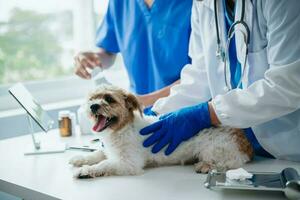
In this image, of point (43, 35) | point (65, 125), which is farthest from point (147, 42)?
point (43, 35)

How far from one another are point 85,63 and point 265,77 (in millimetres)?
927

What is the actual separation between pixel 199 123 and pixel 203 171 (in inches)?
6.4

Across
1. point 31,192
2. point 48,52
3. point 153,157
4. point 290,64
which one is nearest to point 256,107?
point 290,64

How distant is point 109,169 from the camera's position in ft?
4.25

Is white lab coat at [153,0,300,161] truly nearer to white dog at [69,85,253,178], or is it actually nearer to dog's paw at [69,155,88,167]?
white dog at [69,85,253,178]

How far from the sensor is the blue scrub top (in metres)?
1.84

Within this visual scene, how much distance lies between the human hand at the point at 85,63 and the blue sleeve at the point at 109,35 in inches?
7.2

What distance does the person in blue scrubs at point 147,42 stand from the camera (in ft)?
6.04

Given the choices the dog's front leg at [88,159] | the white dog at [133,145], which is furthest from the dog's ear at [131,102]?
the dog's front leg at [88,159]

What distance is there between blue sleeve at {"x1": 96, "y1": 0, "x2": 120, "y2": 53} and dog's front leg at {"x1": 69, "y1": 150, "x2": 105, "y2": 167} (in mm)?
818

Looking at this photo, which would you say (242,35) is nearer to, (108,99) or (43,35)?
(108,99)

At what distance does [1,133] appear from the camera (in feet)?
7.28

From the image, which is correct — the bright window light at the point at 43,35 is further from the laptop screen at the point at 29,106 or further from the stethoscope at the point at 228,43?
the stethoscope at the point at 228,43

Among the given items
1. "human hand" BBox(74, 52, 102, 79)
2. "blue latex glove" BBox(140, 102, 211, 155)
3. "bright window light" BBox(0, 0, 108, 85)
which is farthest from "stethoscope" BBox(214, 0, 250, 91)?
"bright window light" BBox(0, 0, 108, 85)
